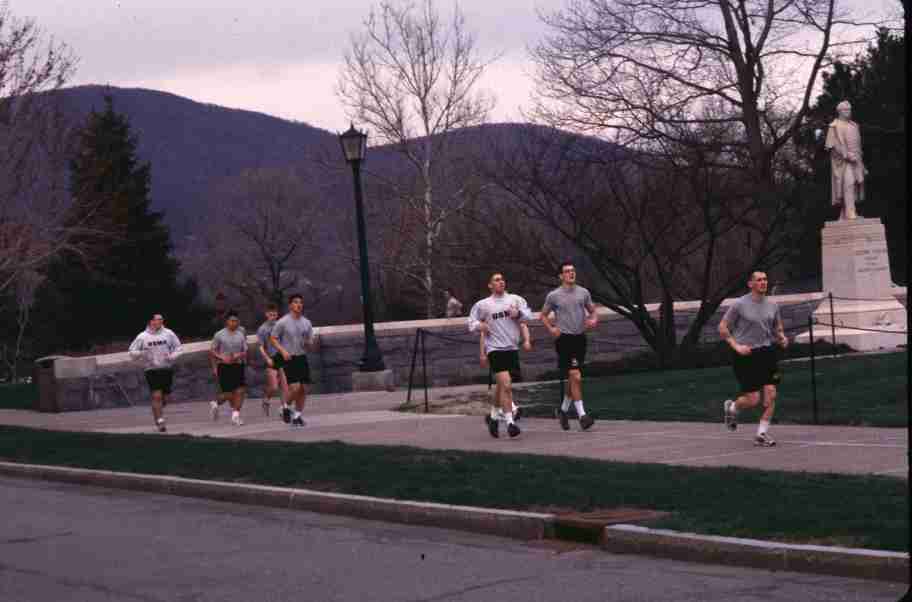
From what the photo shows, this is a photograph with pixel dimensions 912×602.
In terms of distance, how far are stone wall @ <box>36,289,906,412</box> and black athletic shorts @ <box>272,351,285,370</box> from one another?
20.2 ft

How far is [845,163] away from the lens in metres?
28.9

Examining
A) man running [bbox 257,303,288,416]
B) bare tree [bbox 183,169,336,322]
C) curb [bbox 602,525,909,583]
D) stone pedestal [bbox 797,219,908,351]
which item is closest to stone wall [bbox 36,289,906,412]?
stone pedestal [bbox 797,219,908,351]

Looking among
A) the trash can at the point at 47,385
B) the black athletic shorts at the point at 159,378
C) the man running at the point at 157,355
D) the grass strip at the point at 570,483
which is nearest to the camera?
the grass strip at the point at 570,483

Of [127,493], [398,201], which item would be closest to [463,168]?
[398,201]

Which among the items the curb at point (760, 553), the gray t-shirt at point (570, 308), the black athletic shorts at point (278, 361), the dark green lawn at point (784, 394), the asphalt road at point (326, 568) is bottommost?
the asphalt road at point (326, 568)

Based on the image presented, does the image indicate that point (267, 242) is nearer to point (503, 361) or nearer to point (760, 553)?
point (503, 361)

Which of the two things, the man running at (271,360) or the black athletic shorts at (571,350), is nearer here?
the black athletic shorts at (571,350)

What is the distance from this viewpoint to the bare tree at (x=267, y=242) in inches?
2493

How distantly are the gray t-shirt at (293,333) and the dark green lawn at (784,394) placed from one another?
329 cm

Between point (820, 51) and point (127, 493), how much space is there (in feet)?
85.1

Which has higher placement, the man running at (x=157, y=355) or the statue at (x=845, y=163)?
the statue at (x=845, y=163)

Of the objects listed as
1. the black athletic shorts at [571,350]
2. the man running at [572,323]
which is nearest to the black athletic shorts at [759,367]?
the man running at [572,323]

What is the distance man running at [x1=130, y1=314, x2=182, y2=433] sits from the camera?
69.4 ft

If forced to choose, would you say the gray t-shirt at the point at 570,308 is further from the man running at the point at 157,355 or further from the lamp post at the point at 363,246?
the lamp post at the point at 363,246
